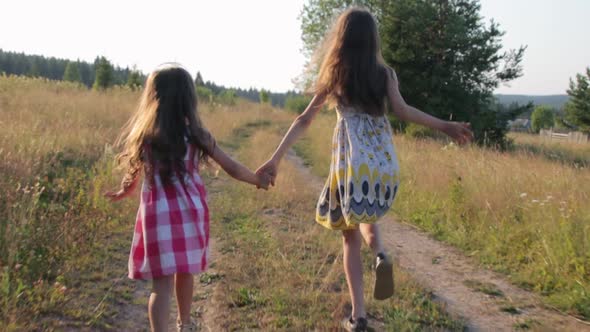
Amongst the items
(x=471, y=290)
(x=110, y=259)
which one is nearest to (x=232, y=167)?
(x=110, y=259)

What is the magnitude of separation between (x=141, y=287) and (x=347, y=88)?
2389 mm

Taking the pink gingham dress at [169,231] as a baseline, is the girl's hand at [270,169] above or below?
above

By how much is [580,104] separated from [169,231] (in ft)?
137

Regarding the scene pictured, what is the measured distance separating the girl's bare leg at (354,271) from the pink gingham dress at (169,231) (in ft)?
3.14

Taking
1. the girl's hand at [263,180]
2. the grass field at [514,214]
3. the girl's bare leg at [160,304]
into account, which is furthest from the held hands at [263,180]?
the grass field at [514,214]

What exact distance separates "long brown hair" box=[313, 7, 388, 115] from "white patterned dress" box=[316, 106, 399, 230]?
0.28 feet

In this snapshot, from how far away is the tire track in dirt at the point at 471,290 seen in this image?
3387 mm

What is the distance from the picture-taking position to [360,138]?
294 centimetres

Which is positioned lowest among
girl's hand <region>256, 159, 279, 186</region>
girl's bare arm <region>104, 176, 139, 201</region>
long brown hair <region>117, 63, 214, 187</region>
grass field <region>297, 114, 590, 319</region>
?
grass field <region>297, 114, 590, 319</region>

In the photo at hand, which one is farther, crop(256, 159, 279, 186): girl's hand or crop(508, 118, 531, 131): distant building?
crop(508, 118, 531, 131): distant building

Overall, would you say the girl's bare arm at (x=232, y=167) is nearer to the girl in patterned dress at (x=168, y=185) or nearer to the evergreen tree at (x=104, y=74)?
the girl in patterned dress at (x=168, y=185)

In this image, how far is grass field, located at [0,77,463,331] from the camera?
320 centimetres

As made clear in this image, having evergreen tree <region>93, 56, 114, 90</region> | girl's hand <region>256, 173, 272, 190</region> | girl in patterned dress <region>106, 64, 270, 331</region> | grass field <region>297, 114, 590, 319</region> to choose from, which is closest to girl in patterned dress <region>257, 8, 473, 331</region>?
girl's hand <region>256, 173, 272, 190</region>

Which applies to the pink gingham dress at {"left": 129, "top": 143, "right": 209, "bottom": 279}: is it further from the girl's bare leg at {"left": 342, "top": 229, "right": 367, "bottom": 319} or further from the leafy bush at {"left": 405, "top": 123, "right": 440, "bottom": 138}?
the leafy bush at {"left": 405, "top": 123, "right": 440, "bottom": 138}
